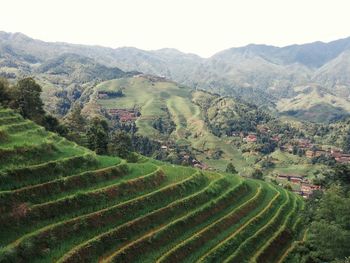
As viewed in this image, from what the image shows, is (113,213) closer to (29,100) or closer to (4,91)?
(4,91)

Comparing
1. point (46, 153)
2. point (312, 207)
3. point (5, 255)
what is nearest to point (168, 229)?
point (46, 153)

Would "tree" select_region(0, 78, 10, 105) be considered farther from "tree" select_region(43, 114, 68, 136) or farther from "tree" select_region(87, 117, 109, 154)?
"tree" select_region(87, 117, 109, 154)

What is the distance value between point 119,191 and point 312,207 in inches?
1059

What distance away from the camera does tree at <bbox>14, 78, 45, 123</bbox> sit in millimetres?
78375

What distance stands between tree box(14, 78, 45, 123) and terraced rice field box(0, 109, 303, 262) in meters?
25.9

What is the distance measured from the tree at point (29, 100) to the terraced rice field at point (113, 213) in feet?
84.9

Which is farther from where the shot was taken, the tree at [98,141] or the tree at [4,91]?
the tree at [98,141]

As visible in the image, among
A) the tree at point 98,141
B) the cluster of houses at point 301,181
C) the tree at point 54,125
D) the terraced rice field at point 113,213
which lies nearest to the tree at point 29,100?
the tree at point 54,125

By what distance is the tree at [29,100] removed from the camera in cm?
7838

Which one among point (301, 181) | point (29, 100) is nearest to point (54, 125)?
→ point (29, 100)

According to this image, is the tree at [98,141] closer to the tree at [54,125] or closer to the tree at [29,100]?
the tree at [54,125]

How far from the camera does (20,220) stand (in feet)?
108

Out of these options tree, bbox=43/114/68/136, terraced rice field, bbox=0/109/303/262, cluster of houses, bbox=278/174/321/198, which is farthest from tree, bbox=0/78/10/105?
cluster of houses, bbox=278/174/321/198

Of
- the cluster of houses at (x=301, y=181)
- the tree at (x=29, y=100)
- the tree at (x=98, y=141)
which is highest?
the tree at (x=29, y=100)
